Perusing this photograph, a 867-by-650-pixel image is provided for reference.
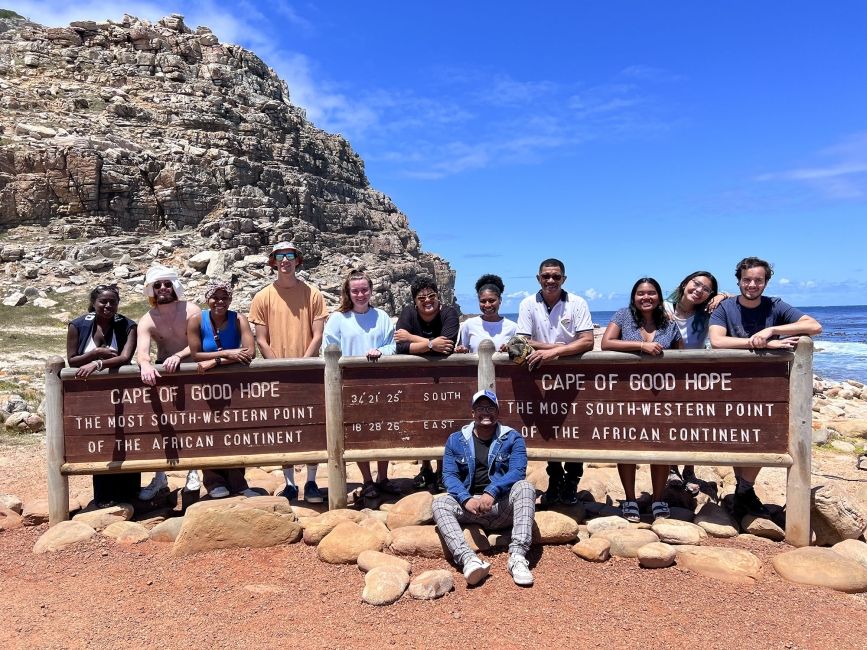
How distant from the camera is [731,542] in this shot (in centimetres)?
526

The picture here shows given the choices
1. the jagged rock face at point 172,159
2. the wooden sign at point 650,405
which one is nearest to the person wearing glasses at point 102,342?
the wooden sign at point 650,405

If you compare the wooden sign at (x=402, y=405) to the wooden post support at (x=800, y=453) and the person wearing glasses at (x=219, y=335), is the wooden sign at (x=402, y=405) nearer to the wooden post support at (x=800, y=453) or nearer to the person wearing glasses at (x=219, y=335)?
the person wearing glasses at (x=219, y=335)

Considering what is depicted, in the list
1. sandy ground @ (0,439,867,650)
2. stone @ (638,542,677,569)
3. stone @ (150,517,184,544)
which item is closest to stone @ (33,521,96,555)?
Result: sandy ground @ (0,439,867,650)

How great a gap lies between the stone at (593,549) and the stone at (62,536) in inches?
179

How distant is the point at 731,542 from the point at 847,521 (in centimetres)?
108

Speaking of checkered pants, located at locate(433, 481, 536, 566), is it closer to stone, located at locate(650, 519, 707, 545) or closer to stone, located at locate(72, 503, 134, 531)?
stone, located at locate(650, 519, 707, 545)

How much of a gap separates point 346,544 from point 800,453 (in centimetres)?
412

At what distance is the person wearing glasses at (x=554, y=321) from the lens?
18.0 feet

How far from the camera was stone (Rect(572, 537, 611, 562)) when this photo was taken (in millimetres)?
4848

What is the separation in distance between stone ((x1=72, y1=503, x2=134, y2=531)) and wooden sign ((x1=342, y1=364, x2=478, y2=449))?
2.46 m

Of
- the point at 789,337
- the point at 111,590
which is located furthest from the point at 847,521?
the point at 111,590

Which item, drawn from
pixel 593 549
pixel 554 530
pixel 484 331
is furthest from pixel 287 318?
pixel 593 549

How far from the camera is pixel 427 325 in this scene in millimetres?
5965

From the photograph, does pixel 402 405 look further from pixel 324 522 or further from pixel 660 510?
pixel 660 510
